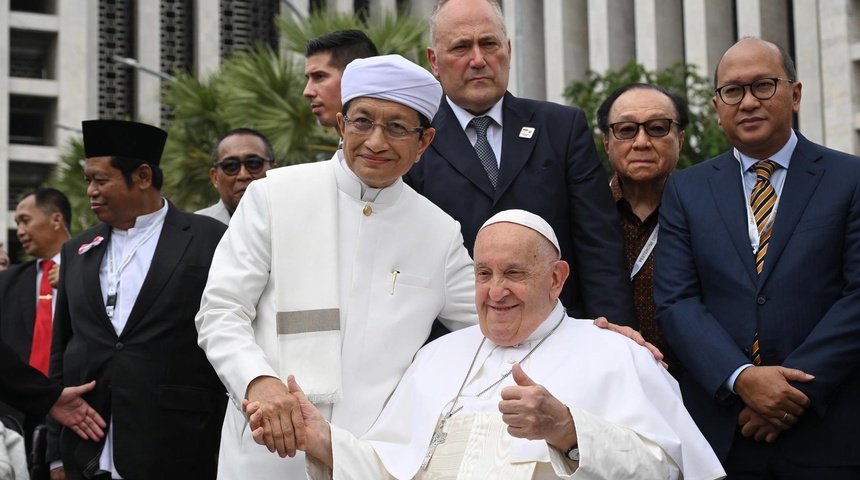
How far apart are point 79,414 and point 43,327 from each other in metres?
2.87

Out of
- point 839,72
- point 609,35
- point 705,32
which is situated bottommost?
point 839,72

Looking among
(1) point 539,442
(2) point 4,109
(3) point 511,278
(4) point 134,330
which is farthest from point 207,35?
(1) point 539,442

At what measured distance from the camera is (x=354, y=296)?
210 inches

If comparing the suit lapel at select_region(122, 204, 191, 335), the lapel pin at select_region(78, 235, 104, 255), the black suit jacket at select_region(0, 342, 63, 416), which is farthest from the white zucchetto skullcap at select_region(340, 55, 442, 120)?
the black suit jacket at select_region(0, 342, 63, 416)

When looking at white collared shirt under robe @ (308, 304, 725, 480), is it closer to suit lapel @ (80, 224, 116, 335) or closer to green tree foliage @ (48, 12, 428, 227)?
suit lapel @ (80, 224, 116, 335)

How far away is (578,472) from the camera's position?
471 cm

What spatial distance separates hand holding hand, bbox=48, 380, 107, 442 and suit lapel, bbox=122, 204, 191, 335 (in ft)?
1.43

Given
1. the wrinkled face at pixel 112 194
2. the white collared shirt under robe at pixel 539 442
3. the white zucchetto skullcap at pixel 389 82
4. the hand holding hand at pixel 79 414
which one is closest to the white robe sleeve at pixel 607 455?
the white collared shirt under robe at pixel 539 442

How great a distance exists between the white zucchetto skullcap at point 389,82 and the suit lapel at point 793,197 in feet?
5.62

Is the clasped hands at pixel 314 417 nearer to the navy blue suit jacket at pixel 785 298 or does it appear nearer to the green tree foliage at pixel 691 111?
the navy blue suit jacket at pixel 785 298

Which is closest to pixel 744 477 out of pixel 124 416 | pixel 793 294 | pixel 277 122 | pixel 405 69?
pixel 793 294

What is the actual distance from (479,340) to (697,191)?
1.37m

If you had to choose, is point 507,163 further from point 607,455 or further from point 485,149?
point 607,455

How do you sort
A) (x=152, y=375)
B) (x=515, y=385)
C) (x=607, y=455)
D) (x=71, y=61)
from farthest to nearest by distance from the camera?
(x=71, y=61)
(x=152, y=375)
(x=515, y=385)
(x=607, y=455)
